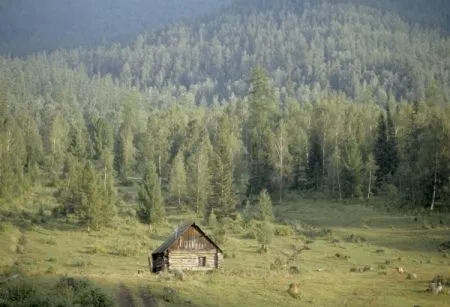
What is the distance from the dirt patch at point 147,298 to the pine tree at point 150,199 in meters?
40.6

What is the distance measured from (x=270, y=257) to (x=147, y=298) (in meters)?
28.4

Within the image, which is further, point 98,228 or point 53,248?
point 98,228

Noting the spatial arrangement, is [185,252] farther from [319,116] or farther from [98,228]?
[319,116]

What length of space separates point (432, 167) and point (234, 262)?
3933 cm

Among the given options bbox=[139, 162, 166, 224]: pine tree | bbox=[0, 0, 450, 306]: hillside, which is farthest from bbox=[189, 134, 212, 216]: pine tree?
bbox=[139, 162, 166, 224]: pine tree

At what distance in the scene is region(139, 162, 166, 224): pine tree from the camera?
75.7 m

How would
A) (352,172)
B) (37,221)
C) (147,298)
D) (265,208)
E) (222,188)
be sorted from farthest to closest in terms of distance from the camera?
1. (352,172)
2. (222,188)
3. (265,208)
4. (37,221)
5. (147,298)

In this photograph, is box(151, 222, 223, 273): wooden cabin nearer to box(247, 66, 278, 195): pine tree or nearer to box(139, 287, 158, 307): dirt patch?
box(139, 287, 158, 307): dirt patch

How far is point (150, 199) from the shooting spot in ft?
250

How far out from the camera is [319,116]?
11644 centimetres

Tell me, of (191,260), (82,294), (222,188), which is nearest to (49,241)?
(191,260)

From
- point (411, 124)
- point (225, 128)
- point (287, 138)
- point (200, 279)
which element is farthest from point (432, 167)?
point (200, 279)

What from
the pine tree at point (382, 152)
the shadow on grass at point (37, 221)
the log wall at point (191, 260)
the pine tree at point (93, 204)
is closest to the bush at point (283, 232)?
the log wall at point (191, 260)

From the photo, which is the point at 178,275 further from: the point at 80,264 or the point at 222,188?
the point at 222,188
